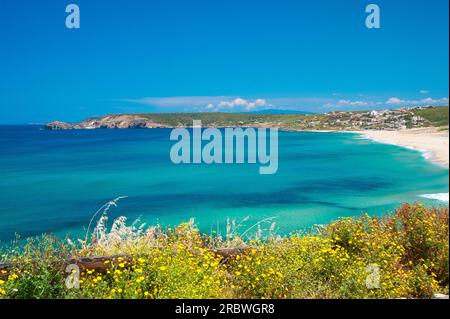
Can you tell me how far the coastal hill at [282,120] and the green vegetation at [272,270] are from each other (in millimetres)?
68437

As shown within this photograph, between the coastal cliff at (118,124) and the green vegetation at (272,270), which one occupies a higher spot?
the coastal cliff at (118,124)

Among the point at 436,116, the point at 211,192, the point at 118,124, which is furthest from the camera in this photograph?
the point at 118,124

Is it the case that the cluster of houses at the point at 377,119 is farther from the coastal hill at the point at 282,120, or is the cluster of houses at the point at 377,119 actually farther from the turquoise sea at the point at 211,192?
the turquoise sea at the point at 211,192

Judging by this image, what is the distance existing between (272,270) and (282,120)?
149657mm

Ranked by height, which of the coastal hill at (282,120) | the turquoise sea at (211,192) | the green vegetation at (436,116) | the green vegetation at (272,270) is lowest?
the turquoise sea at (211,192)

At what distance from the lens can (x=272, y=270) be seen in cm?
502

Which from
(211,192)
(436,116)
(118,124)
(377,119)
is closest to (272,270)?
(211,192)

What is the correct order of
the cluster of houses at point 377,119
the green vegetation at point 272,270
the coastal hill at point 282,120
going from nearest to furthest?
the green vegetation at point 272,270 < the cluster of houses at point 377,119 < the coastal hill at point 282,120

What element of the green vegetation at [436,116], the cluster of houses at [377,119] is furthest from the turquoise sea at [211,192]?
the cluster of houses at [377,119]

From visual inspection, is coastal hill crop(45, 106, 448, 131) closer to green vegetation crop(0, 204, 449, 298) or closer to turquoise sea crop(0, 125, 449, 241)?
turquoise sea crop(0, 125, 449, 241)

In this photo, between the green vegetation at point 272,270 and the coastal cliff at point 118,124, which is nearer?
the green vegetation at point 272,270

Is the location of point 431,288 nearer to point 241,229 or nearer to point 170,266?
point 170,266

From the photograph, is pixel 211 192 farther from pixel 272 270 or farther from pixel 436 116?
pixel 436 116

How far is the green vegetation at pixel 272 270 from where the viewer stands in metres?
4.80
